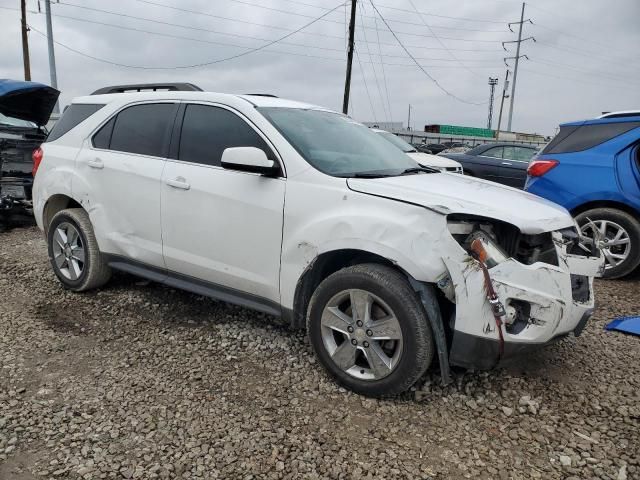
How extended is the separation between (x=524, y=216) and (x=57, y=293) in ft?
13.3

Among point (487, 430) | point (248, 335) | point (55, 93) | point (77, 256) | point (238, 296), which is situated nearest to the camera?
point (487, 430)

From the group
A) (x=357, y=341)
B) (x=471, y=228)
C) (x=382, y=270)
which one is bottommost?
(x=357, y=341)

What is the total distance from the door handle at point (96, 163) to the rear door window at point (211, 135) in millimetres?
865

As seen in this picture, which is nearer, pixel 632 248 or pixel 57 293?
pixel 57 293

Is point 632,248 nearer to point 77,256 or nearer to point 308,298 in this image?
point 308,298

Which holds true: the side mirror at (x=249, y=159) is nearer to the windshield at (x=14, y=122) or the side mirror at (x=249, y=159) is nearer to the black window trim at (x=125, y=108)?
the black window trim at (x=125, y=108)

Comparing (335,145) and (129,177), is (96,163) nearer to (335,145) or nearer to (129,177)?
(129,177)

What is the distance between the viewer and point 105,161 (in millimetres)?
3984

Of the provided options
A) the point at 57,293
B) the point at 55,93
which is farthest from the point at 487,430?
the point at 55,93

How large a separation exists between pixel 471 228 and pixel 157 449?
1962mm

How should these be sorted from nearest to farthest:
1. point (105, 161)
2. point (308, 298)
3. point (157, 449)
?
point (157, 449) → point (308, 298) → point (105, 161)

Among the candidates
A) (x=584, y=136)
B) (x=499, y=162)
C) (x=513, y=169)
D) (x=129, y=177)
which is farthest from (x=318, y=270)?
(x=499, y=162)

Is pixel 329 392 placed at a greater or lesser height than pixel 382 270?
lesser

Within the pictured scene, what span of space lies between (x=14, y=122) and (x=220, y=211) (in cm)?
681
